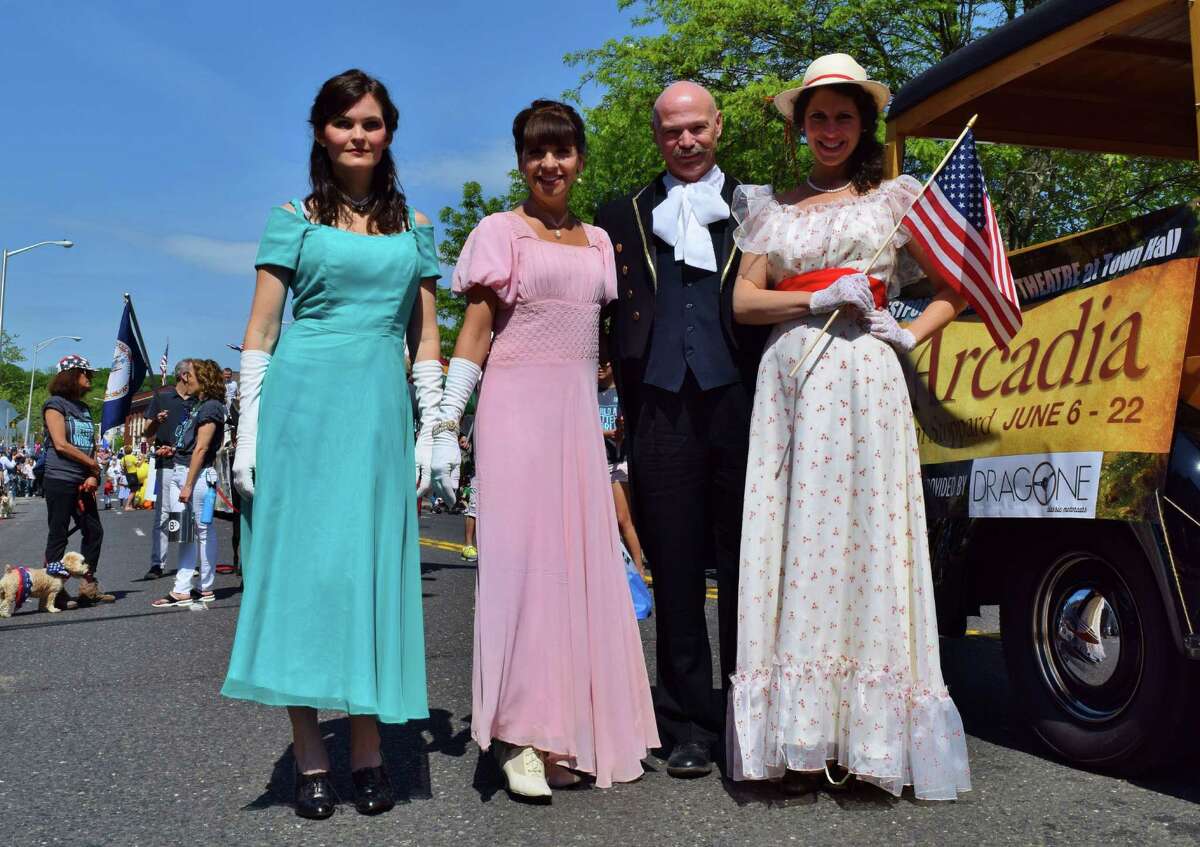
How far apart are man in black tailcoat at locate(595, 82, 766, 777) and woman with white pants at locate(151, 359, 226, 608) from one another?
239 inches

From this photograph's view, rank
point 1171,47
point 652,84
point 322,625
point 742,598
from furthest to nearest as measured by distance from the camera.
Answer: point 652,84 < point 1171,47 < point 742,598 < point 322,625

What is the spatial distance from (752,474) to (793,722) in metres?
0.79

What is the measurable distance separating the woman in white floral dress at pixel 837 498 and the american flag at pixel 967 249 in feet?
0.24

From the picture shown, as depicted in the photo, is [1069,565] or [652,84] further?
[652,84]

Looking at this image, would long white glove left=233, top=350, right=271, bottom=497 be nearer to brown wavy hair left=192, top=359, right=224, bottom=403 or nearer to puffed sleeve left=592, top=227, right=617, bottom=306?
puffed sleeve left=592, top=227, right=617, bottom=306

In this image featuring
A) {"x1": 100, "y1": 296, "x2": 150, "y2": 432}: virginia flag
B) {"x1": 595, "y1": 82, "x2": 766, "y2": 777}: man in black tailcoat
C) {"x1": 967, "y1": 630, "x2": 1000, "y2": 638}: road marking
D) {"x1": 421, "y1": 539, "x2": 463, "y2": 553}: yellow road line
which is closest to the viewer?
{"x1": 595, "y1": 82, "x2": 766, "y2": 777}: man in black tailcoat

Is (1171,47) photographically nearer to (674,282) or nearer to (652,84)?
(674,282)

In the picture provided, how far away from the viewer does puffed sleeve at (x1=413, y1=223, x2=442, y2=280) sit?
360cm

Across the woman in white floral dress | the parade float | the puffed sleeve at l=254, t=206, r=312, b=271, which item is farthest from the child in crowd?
the puffed sleeve at l=254, t=206, r=312, b=271

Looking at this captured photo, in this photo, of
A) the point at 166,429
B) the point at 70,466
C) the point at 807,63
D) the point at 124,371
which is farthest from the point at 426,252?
the point at 807,63

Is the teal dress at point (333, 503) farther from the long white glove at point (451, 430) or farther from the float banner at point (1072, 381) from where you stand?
the float banner at point (1072, 381)

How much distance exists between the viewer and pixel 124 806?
3.43m

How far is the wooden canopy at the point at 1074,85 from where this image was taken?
141 inches

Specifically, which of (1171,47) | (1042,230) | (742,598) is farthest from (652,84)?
(742,598)
